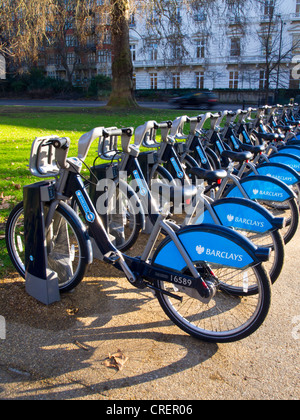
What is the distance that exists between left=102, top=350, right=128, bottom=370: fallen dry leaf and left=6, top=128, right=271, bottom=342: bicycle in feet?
1.53

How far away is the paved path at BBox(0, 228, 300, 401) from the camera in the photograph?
232 cm

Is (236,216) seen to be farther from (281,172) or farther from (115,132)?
(281,172)

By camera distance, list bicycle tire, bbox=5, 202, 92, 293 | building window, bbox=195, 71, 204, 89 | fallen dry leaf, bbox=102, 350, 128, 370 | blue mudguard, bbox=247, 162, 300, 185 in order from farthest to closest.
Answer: building window, bbox=195, 71, 204, 89 < blue mudguard, bbox=247, 162, 300, 185 < bicycle tire, bbox=5, 202, 92, 293 < fallen dry leaf, bbox=102, 350, 128, 370

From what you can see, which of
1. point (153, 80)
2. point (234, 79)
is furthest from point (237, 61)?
point (153, 80)

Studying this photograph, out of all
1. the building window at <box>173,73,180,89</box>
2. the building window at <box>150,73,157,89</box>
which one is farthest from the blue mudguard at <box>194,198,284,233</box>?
the building window at <box>150,73,157,89</box>

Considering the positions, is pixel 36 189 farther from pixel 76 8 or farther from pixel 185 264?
pixel 76 8

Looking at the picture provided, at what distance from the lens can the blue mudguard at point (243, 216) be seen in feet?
10.7

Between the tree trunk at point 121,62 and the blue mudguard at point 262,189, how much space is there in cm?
1531

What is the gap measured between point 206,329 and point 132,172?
1.77m

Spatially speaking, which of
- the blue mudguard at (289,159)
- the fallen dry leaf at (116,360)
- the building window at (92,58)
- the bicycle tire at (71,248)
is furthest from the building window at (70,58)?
the fallen dry leaf at (116,360)

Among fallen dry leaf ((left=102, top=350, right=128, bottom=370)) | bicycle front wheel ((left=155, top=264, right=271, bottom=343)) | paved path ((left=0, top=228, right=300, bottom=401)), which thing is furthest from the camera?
bicycle front wheel ((left=155, top=264, right=271, bottom=343))

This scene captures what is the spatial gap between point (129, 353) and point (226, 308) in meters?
0.91

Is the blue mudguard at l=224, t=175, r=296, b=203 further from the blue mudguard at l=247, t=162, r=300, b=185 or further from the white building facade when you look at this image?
the white building facade

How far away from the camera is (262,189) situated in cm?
411
